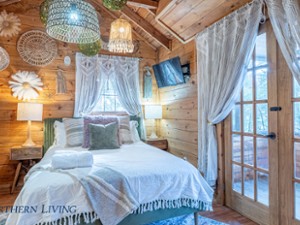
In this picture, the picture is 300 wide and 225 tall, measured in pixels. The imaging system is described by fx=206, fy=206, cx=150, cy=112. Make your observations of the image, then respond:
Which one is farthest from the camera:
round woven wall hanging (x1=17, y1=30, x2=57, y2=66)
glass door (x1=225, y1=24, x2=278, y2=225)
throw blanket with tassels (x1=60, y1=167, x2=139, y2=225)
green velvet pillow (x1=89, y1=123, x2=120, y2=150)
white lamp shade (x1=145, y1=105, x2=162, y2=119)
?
white lamp shade (x1=145, y1=105, x2=162, y2=119)

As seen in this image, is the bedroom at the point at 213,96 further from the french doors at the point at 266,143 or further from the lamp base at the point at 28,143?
the lamp base at the point at 28,143

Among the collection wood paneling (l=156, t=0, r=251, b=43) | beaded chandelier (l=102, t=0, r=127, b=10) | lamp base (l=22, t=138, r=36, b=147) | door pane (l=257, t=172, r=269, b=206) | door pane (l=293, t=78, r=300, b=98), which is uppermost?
wood paneling (l=156, t=0, r=251, b=43)

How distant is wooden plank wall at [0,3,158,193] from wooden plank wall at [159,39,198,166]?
1778 mm

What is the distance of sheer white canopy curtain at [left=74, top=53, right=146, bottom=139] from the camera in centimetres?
368

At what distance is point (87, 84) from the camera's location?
3709 millimetres

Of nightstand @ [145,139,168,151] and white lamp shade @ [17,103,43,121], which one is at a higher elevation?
white lamp shade @ [17,103,43,121]

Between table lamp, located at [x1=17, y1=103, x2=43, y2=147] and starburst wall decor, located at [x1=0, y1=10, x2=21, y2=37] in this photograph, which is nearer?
table lamp, located at [x1=17, y1=103, x2=43, y2=147]

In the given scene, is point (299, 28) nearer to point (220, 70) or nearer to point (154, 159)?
point (220, 70)

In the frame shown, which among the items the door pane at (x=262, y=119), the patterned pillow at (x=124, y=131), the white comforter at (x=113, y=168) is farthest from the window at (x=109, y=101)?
the door pane at (x=262, y=119)

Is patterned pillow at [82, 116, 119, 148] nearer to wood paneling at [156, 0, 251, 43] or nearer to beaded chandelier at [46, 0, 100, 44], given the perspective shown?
beaded chandelier at [46, 0, 100, 44]

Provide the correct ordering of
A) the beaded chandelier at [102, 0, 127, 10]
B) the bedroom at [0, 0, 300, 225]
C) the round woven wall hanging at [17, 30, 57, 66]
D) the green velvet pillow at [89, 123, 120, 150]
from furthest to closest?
the round woven wall hanging at [17, 30, 57, 66] → the green velvet pillow at [89, 123, 120, 150] → the bedroom at [0, 0, 300, 225] → the beaded chandelier at [102, 0, 127, 10]

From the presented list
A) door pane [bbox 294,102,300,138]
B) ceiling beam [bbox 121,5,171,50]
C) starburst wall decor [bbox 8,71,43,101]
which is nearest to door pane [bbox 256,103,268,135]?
door pane [bbox 294,102,300,138]

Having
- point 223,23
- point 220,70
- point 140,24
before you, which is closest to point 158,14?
point 140,24

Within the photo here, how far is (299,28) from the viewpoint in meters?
1.62
